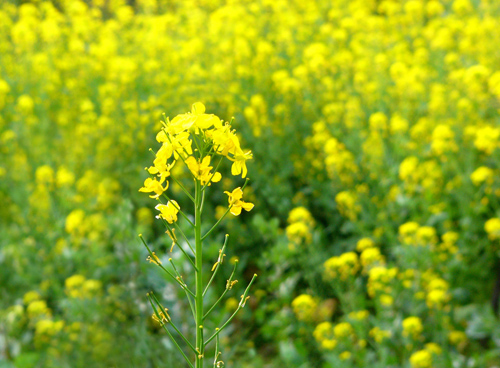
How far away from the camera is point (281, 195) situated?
358cm

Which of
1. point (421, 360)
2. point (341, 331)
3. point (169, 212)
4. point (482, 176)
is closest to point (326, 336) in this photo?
point (341, 331)

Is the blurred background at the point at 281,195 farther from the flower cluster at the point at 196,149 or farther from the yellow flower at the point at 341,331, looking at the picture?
the flower cluster at the point at 196,149

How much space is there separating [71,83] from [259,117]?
1.68 metres

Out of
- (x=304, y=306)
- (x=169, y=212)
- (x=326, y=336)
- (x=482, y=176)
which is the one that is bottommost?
(x=326, y=336)

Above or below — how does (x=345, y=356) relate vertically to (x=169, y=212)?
below

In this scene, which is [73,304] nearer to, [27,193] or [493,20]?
[27,193]

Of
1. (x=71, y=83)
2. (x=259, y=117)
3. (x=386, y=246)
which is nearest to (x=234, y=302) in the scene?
(x=386, y=246)

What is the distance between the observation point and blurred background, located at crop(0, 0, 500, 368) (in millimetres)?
2598

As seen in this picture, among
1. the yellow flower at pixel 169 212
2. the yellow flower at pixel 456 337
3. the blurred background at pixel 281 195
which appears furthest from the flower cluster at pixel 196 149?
the yellow flower at pixel 456 337

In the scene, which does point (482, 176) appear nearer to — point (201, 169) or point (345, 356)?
point (345, 356)

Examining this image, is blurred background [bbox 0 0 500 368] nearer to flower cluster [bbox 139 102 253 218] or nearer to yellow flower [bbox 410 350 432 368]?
yellow flower [bbox 410 350 432 368]

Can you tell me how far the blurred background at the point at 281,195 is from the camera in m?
2.60

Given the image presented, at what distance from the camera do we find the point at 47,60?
4898mm

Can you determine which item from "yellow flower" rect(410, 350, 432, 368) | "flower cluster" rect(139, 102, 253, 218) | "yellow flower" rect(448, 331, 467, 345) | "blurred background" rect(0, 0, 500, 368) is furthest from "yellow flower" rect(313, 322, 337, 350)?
"flower cluster" rect(139, 102, 253, 218)
